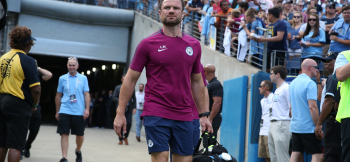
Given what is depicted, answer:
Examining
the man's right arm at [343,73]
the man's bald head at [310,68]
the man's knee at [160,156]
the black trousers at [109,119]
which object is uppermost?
the man's right arm at [343,73]

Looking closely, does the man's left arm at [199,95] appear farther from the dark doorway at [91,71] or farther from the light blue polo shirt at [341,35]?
the dark doorway at [91,71]

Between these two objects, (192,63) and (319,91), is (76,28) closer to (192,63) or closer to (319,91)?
(319,91)

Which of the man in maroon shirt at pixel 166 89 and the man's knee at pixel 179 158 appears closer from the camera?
the man in maroon shirt at pixel 166 89

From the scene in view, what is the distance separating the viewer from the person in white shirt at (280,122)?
283 inches

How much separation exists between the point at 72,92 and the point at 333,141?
4.93 m

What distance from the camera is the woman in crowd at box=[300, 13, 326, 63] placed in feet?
30.5

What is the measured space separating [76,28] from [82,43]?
76cm

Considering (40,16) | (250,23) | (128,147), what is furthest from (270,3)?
(40,16)

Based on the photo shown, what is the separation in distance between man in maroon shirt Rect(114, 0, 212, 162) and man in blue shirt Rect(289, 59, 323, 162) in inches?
116

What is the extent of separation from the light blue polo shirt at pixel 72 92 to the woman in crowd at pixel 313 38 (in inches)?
181

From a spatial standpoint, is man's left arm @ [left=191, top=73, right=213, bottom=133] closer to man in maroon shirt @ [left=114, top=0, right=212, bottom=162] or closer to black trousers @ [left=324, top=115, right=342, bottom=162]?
man in maroon shirt @ [left=114, top=0, right=212, bottom=162]

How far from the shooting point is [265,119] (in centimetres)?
800

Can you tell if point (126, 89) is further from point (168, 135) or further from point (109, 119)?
point (109, 119)

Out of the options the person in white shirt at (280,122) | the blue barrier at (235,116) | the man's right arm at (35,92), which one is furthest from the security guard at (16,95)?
the blue barrier at (235,116)
